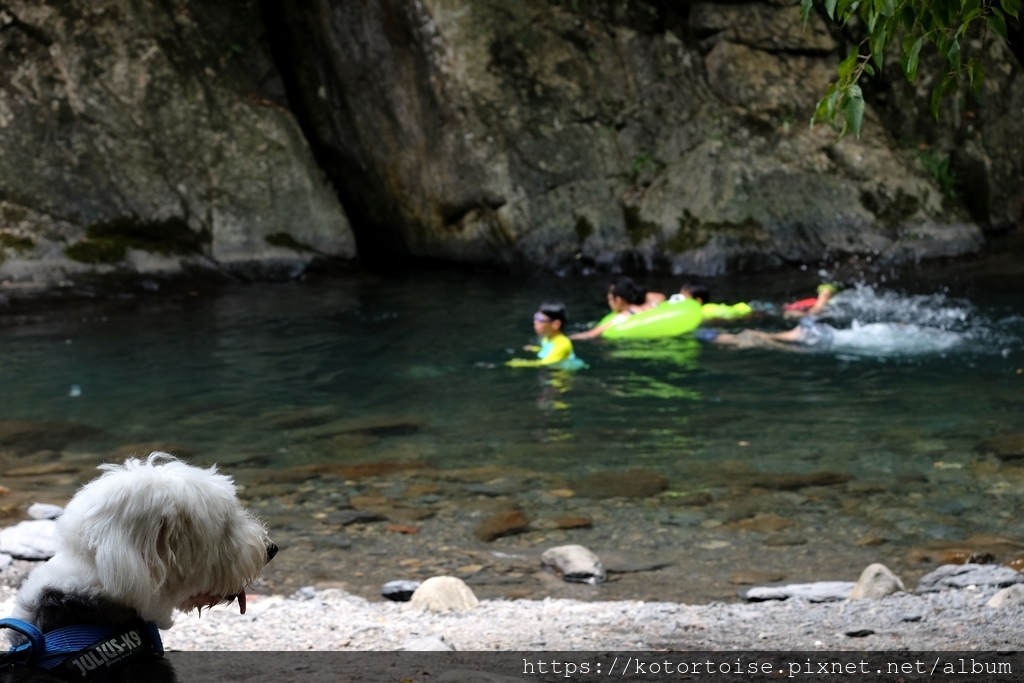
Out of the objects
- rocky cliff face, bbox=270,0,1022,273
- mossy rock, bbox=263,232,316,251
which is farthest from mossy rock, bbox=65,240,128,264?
rocky cliff face, bbox=270,0,1022,273

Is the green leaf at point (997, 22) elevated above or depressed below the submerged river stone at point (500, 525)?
above

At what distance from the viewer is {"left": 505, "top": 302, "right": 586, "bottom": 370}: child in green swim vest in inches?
451

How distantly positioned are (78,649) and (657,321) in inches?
416

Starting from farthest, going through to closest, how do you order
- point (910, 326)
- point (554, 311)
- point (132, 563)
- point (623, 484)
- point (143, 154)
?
1. point (143, 154)
2. point (910, 326)
3. point (554, 311)
4. point (623, 484)
5. point (132, 563)

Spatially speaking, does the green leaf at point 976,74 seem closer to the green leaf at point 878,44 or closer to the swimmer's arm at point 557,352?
the green leaf at point 878,44

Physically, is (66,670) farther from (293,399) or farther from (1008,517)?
(293,399)

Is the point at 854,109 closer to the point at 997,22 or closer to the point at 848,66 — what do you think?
the point at 848,66

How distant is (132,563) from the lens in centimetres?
244

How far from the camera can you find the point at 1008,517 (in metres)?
6.78

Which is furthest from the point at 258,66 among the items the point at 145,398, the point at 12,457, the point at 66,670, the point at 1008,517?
the point at 66,670

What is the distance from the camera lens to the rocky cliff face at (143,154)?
54.7ft

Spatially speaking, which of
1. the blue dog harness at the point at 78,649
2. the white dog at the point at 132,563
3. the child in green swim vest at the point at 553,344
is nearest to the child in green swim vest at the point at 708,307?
the child in green swim vest at the point at 553,344

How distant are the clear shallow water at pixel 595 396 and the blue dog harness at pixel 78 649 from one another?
11.8 feet

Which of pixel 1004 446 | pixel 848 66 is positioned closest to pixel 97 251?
pixel 1004 446
